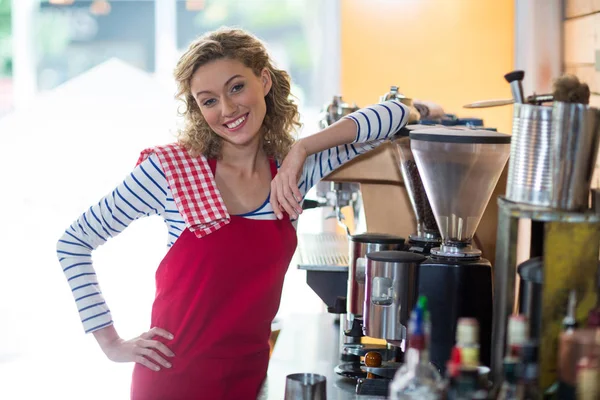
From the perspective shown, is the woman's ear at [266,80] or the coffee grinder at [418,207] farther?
the woman's ear at [266,80]

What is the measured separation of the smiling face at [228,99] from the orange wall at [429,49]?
2876 millimetres

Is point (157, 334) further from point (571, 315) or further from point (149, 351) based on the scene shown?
point (571, 315)

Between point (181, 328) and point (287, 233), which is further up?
point (287, 233)

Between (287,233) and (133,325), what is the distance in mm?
3226

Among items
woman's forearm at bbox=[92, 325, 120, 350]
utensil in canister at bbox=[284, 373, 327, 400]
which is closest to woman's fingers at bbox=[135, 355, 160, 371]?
woman's forearm at bbox=[92, 325, 120, 350]

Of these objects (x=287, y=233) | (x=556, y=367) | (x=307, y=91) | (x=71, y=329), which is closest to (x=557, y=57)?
(x=307, y=91)

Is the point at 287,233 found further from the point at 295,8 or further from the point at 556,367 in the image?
the point at 295,8

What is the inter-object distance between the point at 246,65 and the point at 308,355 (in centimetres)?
71

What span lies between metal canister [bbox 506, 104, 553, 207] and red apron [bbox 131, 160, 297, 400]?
735 millimetres

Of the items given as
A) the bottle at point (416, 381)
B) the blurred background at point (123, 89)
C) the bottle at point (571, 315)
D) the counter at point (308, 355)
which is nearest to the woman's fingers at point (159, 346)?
the counter at point (308, 355)

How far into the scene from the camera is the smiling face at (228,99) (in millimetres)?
1763

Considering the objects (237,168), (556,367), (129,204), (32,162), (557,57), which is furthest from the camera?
(32,162)

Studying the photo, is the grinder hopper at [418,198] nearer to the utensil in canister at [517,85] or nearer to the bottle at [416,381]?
the utensil in canister at [517,85]

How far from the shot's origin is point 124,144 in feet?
16.1
